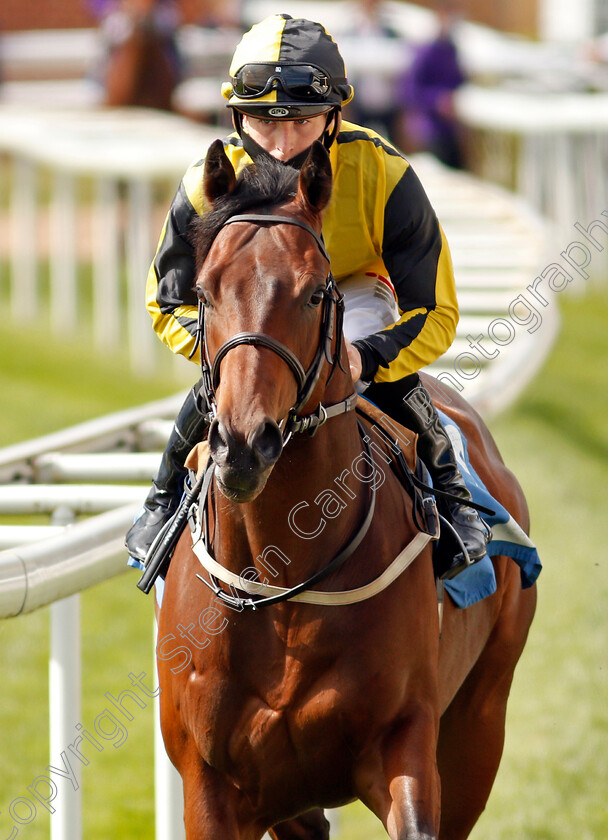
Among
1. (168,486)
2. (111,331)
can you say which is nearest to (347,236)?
(168,486)

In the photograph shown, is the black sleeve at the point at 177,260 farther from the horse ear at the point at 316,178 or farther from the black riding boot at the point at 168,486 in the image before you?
the horse ear at the point at 316,178

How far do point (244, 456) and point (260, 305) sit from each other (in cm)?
31

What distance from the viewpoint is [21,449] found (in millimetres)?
4367

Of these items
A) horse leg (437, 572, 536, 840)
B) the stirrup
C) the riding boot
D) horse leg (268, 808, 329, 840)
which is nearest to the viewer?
the stirrup

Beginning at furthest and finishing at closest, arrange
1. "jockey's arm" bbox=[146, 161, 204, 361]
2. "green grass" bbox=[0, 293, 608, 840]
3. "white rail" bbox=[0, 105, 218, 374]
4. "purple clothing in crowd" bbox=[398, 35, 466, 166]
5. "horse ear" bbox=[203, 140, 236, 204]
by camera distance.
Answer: "purple clothing in crowd" bbox=[398, 35, 466, 166] < "white rail" bbox=[0, 105, 218, 374] < "green grass" bbox=[0, 293, 608, 840] < "jockey's arm" bbox=[146, 161, 204, 361] < "horse ear" bbox=[203, 140, 236, 204]

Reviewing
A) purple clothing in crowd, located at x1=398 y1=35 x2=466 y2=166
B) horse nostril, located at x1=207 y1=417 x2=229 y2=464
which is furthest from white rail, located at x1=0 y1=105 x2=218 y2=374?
horse nostril, located at x1=207 y1=417 x2=229 y2=464

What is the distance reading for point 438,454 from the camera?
313 centimetres

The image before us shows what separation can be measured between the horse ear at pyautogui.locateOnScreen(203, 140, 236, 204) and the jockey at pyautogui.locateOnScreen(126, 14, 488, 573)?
180mm

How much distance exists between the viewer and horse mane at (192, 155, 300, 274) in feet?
8.09

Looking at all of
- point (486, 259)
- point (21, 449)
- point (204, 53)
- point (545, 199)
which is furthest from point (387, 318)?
point (204, 53)

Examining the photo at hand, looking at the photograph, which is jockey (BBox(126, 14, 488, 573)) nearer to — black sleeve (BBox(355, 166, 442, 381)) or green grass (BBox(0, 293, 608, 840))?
black sleeve (BBox(355, 166, 442, 381))

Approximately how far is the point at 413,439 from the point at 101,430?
1868 mm

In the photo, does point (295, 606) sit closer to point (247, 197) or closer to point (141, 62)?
point (247, 197)

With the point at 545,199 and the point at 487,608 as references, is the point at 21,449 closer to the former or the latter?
the point at 487,608
